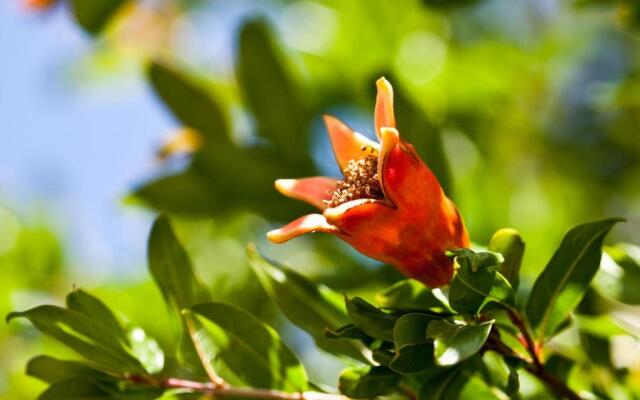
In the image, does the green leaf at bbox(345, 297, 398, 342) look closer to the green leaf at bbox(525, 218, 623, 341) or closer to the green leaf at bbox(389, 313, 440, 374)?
the green leaf at bbox(389, 313, 440, 374)

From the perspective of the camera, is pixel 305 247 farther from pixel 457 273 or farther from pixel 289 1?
pixel 457 273

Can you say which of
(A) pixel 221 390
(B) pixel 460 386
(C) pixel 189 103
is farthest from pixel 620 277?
(C) pixel 189 103

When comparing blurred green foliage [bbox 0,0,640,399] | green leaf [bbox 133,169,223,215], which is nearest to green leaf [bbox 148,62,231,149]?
blurred green foliage [bbox 0,0,640,399]

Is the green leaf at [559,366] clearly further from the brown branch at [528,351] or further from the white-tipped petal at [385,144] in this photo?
the white-tipped petal at [385,144]

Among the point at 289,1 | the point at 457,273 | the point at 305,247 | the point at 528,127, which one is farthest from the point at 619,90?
the point at 289,1

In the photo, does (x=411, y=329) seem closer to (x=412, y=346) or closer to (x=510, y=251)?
(x=412, y=346)


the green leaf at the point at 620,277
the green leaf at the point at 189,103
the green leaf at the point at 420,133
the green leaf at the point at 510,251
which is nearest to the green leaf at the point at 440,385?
the green leaf at the point at 510,251
